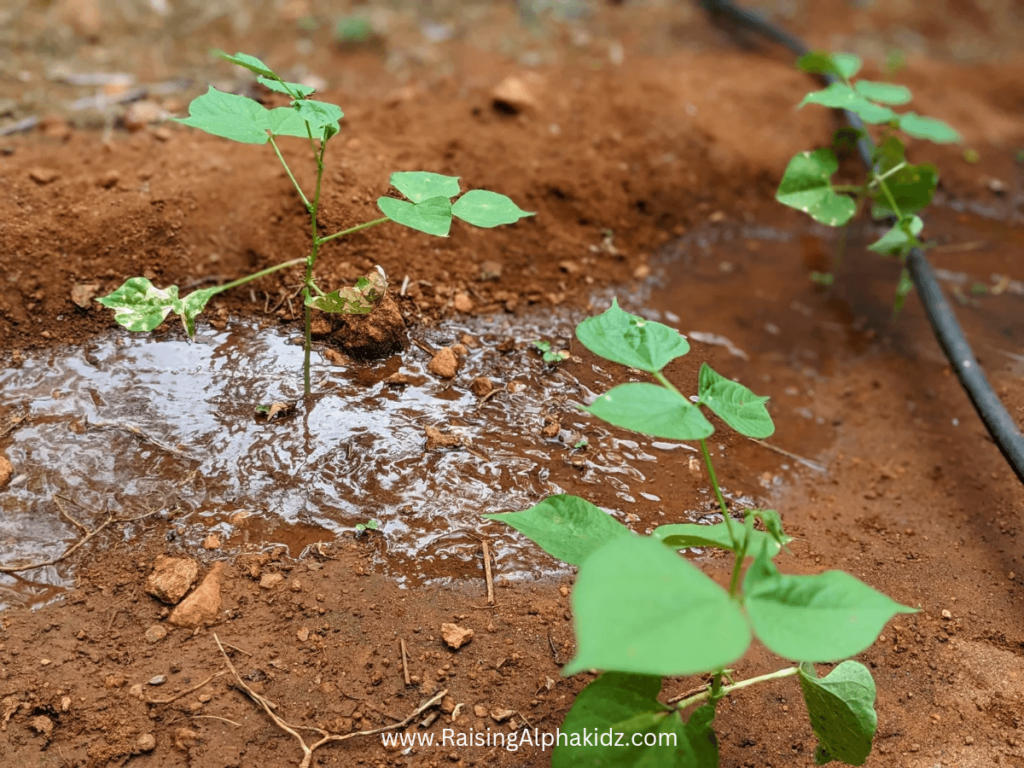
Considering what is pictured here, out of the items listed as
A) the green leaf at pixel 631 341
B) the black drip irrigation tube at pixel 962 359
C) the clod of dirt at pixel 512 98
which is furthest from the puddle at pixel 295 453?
the clod of dirt at pixel 512 98

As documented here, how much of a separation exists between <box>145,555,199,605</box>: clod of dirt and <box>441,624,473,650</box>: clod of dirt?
1.88ft

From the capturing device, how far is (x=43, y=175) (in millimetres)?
2191

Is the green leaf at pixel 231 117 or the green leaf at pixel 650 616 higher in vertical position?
the green leaf at pixel 231 117

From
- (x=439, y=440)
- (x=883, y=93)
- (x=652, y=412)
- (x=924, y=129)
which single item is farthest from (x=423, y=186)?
(x=924, y=129)

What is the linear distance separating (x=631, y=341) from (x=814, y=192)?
143 centimetres

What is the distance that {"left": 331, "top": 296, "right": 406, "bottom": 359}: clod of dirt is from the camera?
2.01 metres

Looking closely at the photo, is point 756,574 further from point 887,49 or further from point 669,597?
point 887,49

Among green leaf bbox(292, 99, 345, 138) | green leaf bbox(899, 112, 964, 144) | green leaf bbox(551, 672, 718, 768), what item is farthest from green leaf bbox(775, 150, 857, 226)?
green leaf bbox(551, 672, 718, 768)

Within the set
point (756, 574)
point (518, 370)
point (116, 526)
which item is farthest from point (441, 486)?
point (756, 574)

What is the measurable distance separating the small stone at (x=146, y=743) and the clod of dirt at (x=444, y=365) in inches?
42.6

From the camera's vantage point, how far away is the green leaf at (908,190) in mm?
2369

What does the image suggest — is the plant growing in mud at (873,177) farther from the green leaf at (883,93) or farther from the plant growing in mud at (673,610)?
the plant growing in mud at (673,610)

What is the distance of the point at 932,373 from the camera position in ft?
8.18

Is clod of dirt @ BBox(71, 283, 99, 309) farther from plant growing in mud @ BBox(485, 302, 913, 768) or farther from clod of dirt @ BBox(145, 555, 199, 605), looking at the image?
plant growing in mud @ BBox(485, 302, 913, 768)
